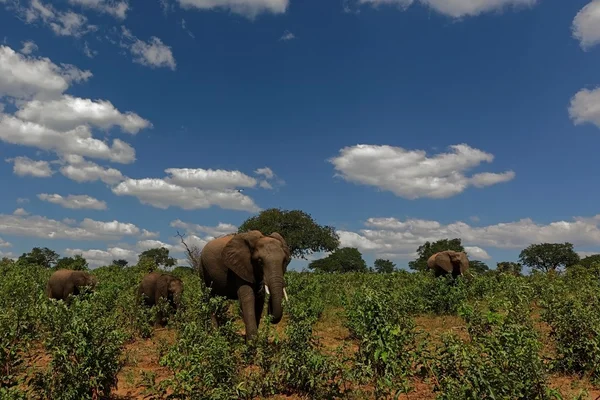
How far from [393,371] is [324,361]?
1134 mm

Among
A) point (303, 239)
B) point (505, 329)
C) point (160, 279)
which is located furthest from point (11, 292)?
point (303, 239)

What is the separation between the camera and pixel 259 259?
439 inches

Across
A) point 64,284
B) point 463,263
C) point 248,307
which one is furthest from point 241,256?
point 463,263

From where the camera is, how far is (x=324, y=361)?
7406 mm

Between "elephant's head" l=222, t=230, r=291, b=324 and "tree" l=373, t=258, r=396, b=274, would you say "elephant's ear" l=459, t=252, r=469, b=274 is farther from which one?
"tree" l=373, t=258, r=396, b=274

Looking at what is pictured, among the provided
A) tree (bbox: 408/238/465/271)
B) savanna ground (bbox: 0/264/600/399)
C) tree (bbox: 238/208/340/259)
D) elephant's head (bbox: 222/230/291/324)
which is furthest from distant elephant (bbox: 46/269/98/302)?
tree (bbox: 408/238/465/271)

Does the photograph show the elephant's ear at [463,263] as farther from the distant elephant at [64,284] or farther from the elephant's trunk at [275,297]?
the distant elephant at [64,284]

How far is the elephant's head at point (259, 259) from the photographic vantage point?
35.0ft

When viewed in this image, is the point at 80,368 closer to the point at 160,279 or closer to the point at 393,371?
the point at 393,371

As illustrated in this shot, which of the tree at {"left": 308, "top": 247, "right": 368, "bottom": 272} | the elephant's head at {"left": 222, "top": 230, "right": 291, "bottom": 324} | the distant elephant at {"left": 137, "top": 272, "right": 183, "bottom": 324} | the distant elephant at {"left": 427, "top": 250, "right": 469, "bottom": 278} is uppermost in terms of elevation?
the tree at {"left": 308, "top": 247, "right": 368, "bottom": 272}

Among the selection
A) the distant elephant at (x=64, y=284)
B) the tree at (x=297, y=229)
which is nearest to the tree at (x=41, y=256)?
the tree at (x=297, y=229)

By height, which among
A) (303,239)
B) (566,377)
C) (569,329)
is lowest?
(566,377)

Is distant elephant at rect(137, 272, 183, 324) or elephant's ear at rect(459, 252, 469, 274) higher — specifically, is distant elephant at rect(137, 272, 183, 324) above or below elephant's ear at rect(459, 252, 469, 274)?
below

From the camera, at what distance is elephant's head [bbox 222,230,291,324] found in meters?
10.7
